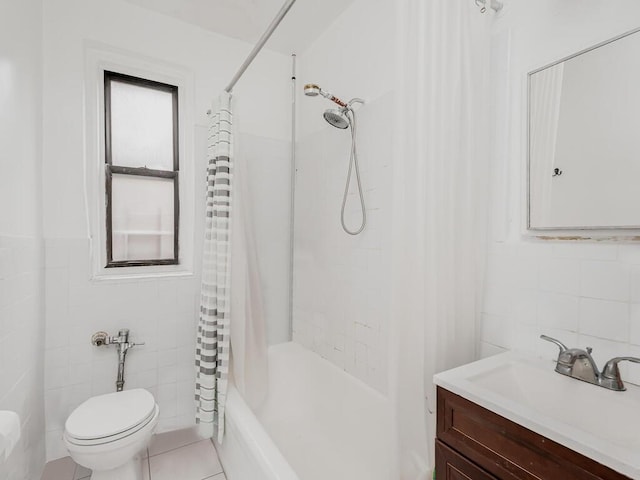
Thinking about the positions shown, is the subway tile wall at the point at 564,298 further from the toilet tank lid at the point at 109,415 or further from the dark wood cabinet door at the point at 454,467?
the toilet tank lid at the point at 109,415

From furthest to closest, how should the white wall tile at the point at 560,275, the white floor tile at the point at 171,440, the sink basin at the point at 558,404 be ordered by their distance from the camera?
the white floor tile at the point at 171,440 < the white wall tile at the point at 560,275 < the sink basin at the point at 558,404

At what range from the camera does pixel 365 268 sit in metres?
1.75

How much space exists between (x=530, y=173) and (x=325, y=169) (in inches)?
47.4

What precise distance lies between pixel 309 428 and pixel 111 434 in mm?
994

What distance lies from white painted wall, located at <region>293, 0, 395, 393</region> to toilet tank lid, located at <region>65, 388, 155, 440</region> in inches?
40.8

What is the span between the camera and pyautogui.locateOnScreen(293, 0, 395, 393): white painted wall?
1656mm

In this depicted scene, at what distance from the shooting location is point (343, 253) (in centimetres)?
192

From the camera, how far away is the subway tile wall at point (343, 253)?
165cm

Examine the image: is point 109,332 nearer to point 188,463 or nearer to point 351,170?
point 188,463

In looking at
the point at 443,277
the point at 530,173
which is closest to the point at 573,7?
the point at 530,173

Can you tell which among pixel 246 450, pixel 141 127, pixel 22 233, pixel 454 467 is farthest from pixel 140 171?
pixel 454 467

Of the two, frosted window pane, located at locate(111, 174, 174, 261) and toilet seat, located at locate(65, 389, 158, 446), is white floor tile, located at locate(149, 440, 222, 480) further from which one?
frosted window pane, located at locate(111, 174, 174, 261)

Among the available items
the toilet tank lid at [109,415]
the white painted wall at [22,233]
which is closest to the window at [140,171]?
the white painted wall at [22,233]

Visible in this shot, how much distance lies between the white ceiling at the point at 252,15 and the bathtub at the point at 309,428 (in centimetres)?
218
